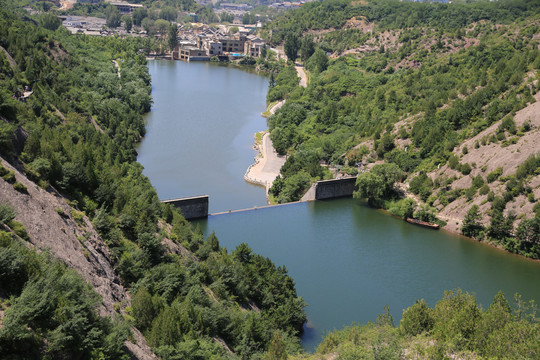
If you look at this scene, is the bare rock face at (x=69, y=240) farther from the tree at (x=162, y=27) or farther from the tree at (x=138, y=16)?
the tree at (x=138, y=16)

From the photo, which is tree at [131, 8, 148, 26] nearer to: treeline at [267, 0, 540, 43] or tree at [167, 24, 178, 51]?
tree at [167, 24, 178, 51]

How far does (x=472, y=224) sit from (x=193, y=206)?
19107mm

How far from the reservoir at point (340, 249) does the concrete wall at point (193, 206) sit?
840 mm

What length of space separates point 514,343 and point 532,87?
110 ft

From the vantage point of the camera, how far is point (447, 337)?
18.3 meters

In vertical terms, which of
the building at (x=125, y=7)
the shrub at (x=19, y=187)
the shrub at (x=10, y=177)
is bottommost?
the shrub at (x=19, y=187)

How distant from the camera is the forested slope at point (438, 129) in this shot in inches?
1502

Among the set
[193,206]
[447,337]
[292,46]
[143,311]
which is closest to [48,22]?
[292,46]

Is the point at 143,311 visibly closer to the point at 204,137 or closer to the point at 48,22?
the point at 204,137

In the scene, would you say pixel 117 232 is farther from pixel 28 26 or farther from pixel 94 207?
pixel 28 26

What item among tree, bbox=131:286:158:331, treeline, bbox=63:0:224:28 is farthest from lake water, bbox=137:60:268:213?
treeline, bbox=63:0:224:28

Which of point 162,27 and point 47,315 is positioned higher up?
point 162,27

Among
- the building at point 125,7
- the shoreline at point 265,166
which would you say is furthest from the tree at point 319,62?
the building at point 125,7

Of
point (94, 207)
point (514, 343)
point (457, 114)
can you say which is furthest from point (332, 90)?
point (514, 343)
